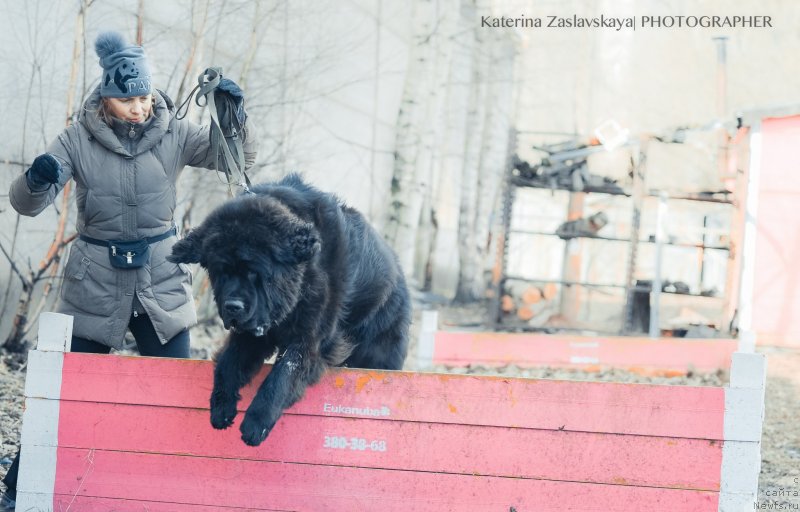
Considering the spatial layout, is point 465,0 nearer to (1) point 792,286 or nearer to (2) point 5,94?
(1) point 792,286

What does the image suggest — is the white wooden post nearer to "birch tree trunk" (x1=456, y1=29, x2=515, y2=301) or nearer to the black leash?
the black leash

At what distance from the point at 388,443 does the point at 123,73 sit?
6.42ft

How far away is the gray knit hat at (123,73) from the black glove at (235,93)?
0.35 m

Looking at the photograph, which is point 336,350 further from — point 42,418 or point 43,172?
point 43,172

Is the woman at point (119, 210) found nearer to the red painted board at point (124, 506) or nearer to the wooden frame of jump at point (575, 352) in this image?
the red painted board at point (124, 506)

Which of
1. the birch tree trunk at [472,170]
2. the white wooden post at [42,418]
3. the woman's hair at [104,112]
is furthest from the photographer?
the birch tree trunk at [472,170]

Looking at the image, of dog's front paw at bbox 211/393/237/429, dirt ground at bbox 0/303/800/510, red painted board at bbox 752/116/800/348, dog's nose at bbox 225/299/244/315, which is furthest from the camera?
red painted board at bbox 752/116/800/348

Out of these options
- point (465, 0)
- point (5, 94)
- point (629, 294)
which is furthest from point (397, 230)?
point (465, 0)

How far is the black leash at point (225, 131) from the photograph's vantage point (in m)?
4.04

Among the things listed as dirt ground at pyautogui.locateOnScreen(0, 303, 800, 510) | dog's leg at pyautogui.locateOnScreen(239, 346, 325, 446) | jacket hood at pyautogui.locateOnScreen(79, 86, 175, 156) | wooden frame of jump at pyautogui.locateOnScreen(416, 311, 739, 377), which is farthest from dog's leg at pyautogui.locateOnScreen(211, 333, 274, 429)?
wooden frame of jump at pyautogui.locateOnScreen(416, 311, 739, 377)

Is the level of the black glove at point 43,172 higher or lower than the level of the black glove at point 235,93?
lower

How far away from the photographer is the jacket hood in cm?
379

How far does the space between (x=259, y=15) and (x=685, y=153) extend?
29.9m

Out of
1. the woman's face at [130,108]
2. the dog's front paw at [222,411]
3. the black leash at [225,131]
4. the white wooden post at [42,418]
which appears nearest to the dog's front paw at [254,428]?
the dog's front paw at [222,411]
